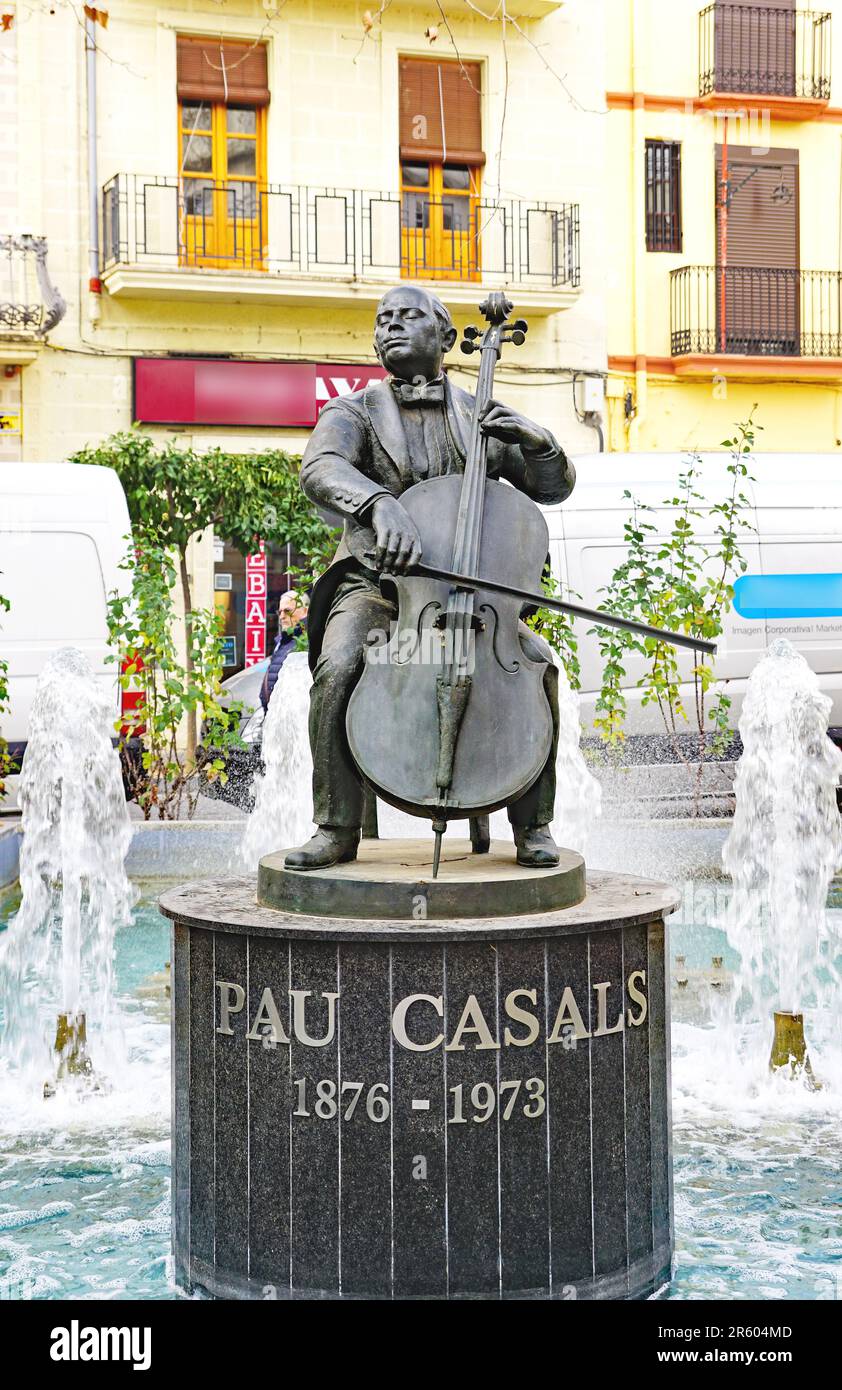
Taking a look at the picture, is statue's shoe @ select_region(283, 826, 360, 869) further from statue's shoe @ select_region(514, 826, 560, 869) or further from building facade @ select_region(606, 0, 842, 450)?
building facade @ select_region(606, 0, 842, 450)

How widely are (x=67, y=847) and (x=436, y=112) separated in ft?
43.4

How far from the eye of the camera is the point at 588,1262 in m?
3.32

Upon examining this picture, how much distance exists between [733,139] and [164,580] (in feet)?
43.6

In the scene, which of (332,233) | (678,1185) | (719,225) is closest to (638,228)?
(719,225)

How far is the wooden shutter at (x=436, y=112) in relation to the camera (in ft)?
60.7

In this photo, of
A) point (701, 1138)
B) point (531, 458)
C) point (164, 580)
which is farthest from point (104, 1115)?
point (164, 580)

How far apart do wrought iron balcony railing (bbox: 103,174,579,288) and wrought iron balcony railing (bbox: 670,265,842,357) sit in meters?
1.72

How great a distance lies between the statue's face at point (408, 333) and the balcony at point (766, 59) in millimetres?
17132

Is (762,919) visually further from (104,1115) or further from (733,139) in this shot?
(733,139)

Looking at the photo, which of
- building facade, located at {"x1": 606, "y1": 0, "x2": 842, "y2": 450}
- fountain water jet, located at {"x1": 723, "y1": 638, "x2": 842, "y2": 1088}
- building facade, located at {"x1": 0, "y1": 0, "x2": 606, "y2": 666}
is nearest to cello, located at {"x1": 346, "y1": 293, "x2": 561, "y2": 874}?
fountain water jet, located at {"x1": 723, "y1": 638, "x2": 842, "y2": 1088}

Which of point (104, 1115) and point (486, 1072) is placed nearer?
point (486, 1072)

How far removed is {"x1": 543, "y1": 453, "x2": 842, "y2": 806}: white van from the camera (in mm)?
12008

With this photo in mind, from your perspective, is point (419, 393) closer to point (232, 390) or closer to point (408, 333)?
point (408, 333)

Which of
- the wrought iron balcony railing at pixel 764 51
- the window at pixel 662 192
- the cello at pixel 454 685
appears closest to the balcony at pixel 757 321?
the window at pixel 662 192
